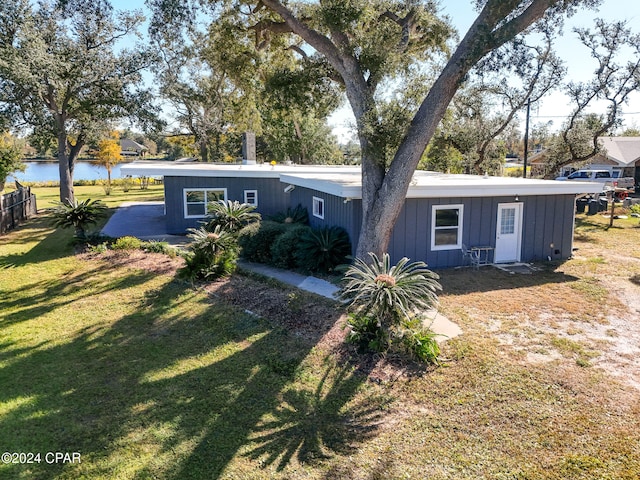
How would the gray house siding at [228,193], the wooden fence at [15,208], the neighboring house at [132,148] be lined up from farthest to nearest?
the neighboring house at [132,148] < the wooden fence at [15,208] < the gray house siding at [228,193]

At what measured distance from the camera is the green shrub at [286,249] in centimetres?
1192

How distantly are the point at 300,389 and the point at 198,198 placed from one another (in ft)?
40.8

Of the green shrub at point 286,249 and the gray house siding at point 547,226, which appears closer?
the green shrub at point 286,249

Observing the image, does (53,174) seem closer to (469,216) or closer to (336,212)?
(336,212)

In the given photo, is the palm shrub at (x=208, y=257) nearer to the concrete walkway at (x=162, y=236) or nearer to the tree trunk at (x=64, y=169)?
the concrete walkway at (x=162, y=236)

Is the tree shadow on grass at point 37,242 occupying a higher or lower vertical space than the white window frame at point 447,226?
lower

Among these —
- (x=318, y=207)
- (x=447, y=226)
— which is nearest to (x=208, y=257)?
(x=318, y=207)

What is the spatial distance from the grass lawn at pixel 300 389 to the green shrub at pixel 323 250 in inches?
63.7

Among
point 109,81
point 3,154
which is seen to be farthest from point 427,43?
point 3,154

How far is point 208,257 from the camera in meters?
10.9

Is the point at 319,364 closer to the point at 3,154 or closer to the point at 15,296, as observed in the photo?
the point at 15,296

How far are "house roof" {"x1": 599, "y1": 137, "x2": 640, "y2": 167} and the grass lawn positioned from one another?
26.6 metres

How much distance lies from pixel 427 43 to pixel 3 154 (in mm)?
20930

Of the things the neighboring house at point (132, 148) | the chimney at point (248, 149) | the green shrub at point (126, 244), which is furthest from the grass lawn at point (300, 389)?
the neighboring house at point (132, 148)
